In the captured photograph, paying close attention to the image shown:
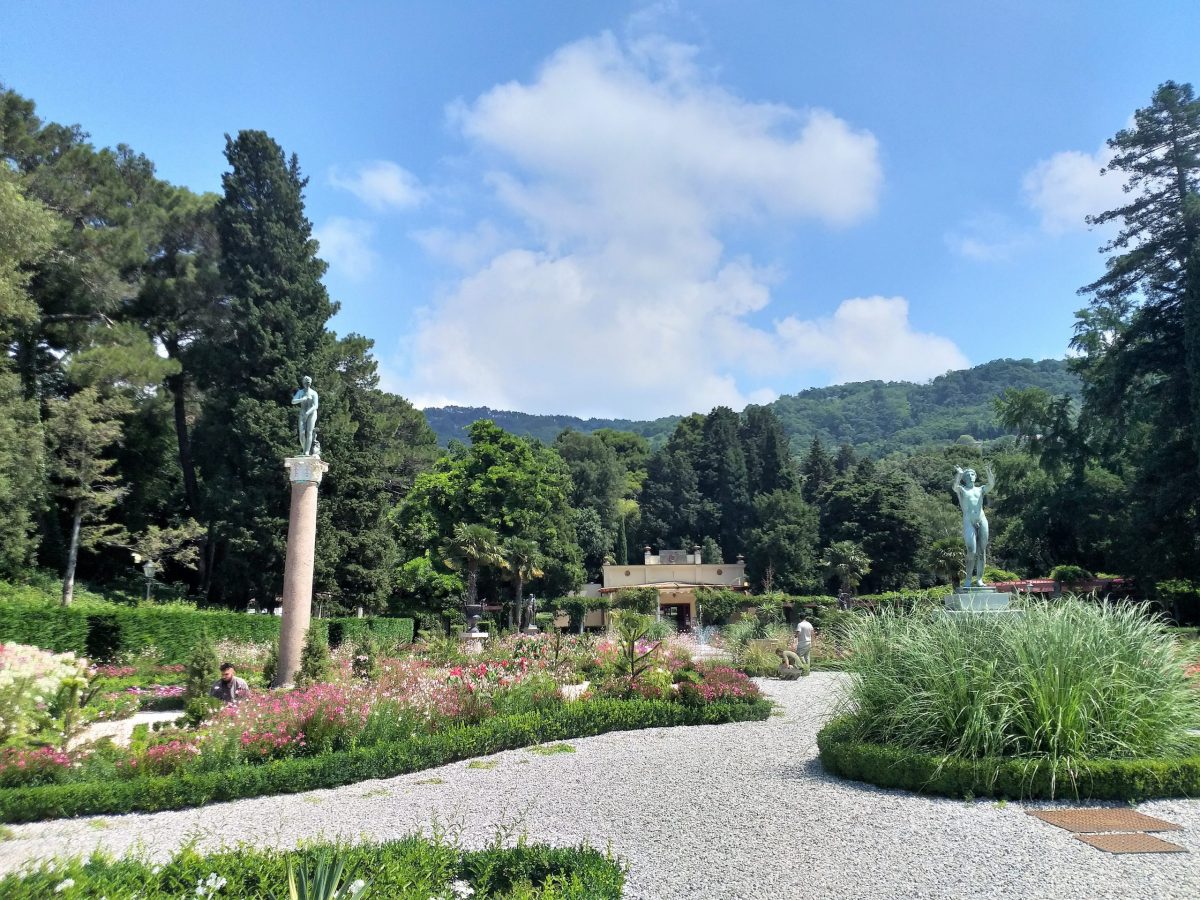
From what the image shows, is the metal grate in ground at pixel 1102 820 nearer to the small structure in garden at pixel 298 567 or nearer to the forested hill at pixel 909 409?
the small structure in garden at pixel 298 567

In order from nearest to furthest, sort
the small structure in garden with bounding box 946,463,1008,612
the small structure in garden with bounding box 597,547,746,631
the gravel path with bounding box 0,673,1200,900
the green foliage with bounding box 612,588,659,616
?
1. the gravel path with bounding box 0,673,1200,900
2. the small structure in garden with bounding box 946,463,1008,612
3. the green foliage with bounding box 612,588,659,616
4. the small structure in garden with bounding box 597,547,746,631

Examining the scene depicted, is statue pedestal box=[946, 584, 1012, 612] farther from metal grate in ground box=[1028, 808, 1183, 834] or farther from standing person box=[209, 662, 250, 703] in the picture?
standing person box=[209, 662, 250, 703]

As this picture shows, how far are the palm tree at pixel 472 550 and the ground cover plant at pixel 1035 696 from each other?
26.0 m

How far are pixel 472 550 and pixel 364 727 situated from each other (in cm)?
2383

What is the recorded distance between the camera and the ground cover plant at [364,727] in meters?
7.18

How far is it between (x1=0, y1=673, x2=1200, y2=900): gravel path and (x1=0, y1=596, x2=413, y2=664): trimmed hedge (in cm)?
1255

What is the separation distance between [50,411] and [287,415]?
763 cm

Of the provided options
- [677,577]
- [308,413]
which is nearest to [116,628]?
[308,413]

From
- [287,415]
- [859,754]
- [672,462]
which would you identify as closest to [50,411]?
[287,415]

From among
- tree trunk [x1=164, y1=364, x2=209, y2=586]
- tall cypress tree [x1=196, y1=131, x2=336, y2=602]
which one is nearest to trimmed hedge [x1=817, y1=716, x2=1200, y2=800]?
tall cypress tree [x1=196, y1=131, x2=336, y2=602]

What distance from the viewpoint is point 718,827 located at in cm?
580

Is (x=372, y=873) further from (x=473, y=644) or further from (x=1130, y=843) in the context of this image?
(x=473, y=644)

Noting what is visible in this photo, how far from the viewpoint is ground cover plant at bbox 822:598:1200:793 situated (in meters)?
6.38

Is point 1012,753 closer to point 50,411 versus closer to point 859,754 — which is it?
point 859,754
